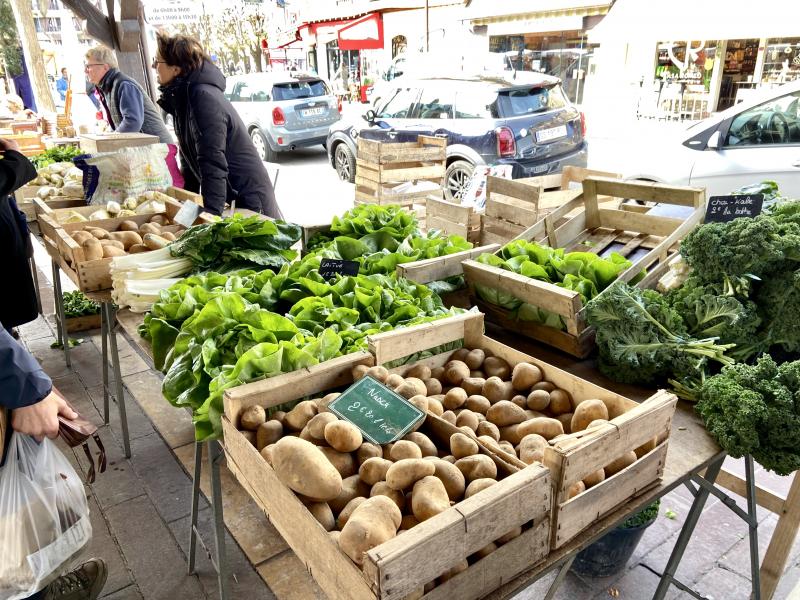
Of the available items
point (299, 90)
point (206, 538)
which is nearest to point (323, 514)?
point (206, 538)

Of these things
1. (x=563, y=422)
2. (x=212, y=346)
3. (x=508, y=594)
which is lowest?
(x=508, y=594)

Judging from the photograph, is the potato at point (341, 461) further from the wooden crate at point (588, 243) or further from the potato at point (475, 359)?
the wooden crate at point (588, 243)

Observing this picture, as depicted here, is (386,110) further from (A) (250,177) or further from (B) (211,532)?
(B) (211,532)

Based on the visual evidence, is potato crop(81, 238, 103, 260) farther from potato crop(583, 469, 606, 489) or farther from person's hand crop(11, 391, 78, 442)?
potato crop(583, 469, 606, 489)

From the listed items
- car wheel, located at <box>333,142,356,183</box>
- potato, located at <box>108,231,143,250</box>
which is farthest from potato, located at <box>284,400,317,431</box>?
car wheel, located at <box>333,142,356,183</box>

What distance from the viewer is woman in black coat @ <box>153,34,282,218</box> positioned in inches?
145

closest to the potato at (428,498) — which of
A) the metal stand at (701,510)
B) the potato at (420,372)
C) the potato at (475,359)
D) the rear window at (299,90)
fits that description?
the potato at (420,372)

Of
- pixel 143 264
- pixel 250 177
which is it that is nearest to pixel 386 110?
pixel 250 177

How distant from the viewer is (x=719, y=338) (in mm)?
1994

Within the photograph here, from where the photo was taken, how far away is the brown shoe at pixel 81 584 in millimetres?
2221

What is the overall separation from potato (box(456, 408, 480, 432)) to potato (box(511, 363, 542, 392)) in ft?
0.76

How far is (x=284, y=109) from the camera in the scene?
487 inches

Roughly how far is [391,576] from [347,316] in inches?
44.5

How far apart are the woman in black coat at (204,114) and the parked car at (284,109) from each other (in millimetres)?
8555
